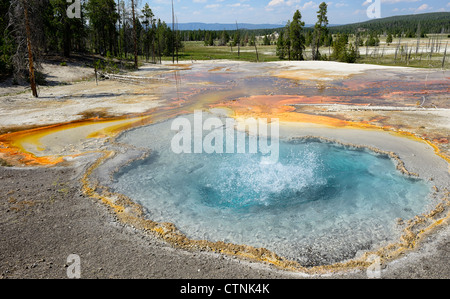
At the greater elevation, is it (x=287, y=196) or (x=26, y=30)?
(x=26, y=30)

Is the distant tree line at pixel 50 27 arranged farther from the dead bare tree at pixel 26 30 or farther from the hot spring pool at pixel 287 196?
the hot spring pool at pixel 287 196

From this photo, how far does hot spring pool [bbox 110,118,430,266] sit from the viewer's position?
251 inches

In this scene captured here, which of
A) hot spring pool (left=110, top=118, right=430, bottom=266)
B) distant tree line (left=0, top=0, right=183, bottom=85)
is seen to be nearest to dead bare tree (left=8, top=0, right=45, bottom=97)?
distant tree line (left=0, top=0, right=183, bottom=85)

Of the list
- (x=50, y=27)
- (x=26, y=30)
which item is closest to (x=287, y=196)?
(x=26, y=30)

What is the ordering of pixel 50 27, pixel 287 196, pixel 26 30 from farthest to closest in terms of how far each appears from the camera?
pixel 50 27
pixel 26 30
pixel 287 196

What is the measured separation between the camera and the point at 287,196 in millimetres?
8117

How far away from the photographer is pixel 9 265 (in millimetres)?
5289

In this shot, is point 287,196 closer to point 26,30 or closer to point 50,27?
point 26,30

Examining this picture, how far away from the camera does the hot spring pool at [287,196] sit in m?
6.36

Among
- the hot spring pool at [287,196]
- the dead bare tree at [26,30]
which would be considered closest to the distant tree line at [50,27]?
the dead bare tree at [26,30]

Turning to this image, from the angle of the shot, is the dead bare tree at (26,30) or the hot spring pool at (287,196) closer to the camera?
the hot spring pool at (287,196)

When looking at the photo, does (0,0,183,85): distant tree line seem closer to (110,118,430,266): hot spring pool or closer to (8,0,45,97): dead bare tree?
(8,0,45,97): dead bare tree

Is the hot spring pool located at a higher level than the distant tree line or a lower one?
A: lower
